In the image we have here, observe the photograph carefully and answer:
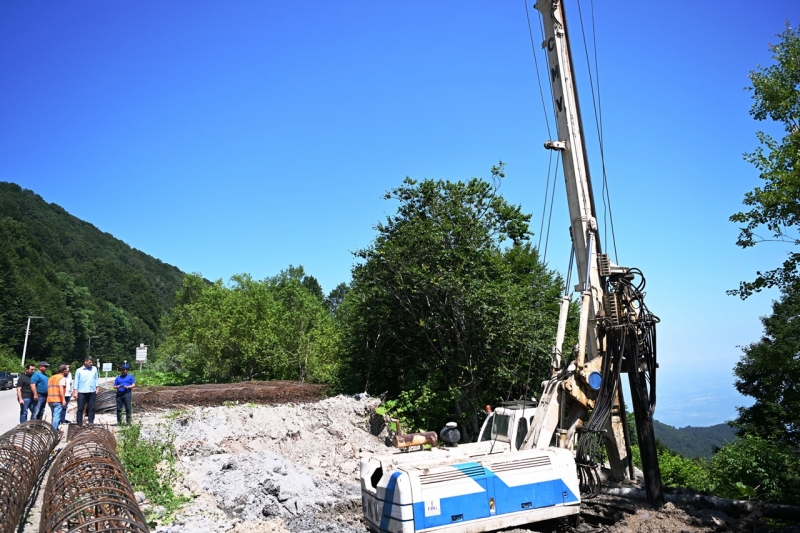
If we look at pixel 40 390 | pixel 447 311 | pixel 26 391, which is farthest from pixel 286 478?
pixel 447 311

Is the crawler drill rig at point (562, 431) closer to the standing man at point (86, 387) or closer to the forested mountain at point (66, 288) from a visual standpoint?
the standing man at point (86, 387)

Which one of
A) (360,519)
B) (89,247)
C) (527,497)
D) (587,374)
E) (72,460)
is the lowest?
(360,519)

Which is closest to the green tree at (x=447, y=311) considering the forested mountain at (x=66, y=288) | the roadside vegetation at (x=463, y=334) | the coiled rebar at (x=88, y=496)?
the roadside vegetation at (x=463, y=334)

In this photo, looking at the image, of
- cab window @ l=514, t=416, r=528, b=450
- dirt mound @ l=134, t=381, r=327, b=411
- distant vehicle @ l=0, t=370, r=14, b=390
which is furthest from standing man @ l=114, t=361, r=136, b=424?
distant vehicle @ l=0, t=370, r=14, b=390

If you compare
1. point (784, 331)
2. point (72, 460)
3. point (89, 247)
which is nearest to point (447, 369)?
point (72, 460)

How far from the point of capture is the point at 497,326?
755 inches

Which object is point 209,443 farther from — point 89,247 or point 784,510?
point 89,247

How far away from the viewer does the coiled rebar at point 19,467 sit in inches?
267

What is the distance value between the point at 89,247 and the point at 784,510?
165m

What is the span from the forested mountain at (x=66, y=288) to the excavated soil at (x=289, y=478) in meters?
51.1

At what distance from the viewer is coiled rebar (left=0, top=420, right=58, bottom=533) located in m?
6.79

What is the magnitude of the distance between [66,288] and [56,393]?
102m

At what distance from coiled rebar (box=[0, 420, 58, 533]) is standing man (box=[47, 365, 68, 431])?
1705 mm

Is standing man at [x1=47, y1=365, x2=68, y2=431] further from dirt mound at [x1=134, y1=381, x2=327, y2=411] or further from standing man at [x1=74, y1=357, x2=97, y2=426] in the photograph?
dirt mound at [x1=134, y1=381, x2=327, y2=411]
